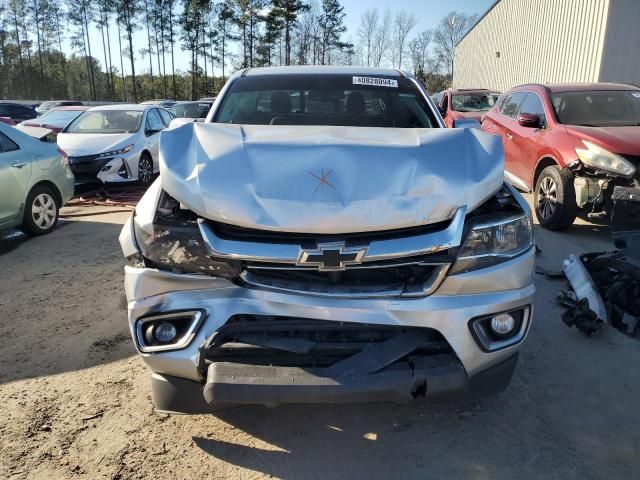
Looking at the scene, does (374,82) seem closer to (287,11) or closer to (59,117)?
(59,117)

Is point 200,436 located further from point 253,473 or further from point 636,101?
point 636,101

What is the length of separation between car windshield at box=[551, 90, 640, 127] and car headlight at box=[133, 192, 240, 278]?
19.2 feet

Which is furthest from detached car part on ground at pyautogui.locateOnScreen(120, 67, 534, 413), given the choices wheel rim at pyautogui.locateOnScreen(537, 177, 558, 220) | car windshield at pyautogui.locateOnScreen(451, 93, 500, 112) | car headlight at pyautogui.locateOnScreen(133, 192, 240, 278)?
car windshield at pyautogui.locateOnScreen(451, 93, 500, 112)

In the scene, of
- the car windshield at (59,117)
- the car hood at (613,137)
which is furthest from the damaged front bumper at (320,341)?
the car windshield at (59,117)

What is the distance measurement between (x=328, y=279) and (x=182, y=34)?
2226 inches

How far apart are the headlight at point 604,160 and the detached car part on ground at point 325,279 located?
3.80m

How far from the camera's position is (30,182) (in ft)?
21.0

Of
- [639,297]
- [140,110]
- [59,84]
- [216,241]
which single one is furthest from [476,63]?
[59,84]

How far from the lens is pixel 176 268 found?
2229mm

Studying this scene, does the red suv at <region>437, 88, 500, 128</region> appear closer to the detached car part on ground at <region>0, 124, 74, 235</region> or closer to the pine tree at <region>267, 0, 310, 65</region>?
the detached car part on ground at <region>0, 124, 74, 235</region>

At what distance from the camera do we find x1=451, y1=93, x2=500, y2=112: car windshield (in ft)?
45.2

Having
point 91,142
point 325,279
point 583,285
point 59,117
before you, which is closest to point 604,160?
point 583,285

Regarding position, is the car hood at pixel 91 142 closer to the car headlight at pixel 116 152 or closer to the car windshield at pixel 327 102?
the car headlight at pixel 116 152

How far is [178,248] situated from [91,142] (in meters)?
8.01
